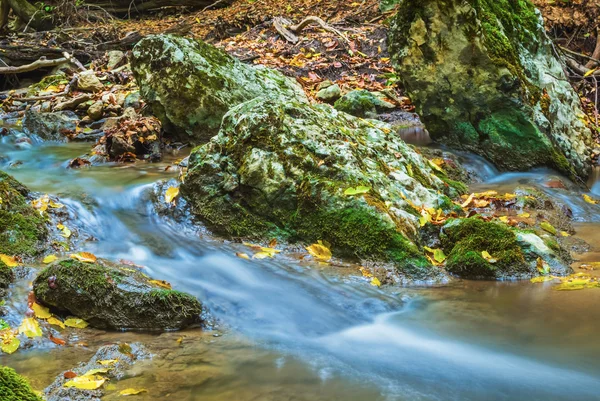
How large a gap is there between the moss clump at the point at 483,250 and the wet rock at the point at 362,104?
15.1 feet

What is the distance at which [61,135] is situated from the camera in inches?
356

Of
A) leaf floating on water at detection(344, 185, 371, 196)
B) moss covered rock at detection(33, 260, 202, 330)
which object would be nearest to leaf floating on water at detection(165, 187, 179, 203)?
leaf floating on water at detection(344, 185, 371, 196)

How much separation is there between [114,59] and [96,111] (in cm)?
402

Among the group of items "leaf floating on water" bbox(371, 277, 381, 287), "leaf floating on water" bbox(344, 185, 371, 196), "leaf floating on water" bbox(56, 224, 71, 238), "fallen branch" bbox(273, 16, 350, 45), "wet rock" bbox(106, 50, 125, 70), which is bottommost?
"leaf floating on water" bbox(56, 224, 71, 238)

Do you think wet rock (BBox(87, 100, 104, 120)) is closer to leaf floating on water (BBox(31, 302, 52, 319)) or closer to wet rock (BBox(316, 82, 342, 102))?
wet rock (BBox(316, 82, 342, 102))

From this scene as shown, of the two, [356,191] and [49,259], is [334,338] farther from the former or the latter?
[49,259]

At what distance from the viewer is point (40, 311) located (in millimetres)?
3555

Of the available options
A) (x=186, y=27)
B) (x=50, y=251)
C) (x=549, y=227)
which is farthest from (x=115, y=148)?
(x=186, y=27)

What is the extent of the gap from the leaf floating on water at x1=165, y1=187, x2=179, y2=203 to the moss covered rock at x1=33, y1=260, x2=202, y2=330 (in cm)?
202

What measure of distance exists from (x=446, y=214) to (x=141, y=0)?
56.0 ft

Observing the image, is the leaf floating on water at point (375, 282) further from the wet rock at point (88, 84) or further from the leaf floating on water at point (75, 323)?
the wet rock at point (88, 84)

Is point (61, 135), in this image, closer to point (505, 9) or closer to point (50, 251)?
point (50, 251)

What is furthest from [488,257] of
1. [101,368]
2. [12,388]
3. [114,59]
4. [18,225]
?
[114,59]

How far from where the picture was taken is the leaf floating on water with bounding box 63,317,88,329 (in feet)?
11.5
